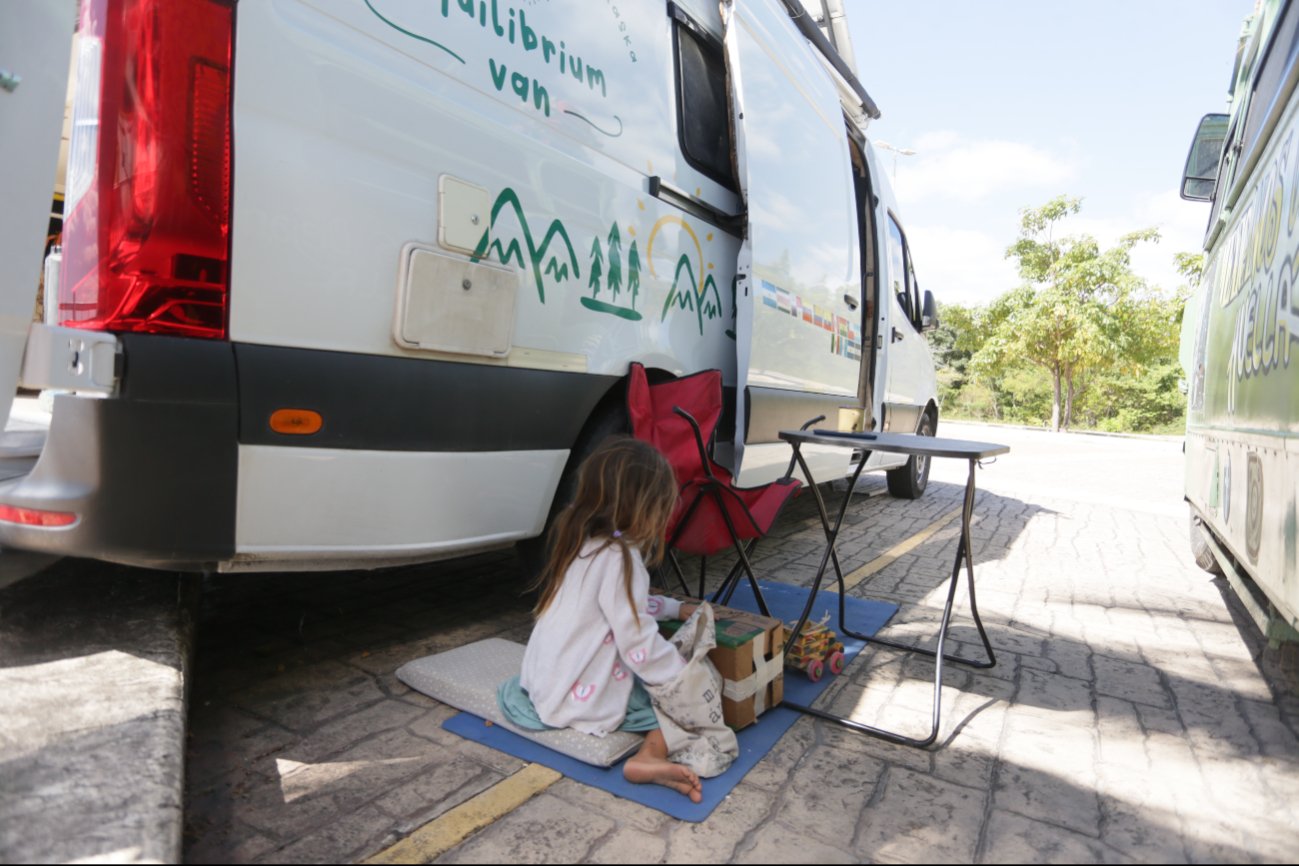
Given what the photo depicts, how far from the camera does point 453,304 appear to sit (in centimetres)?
237

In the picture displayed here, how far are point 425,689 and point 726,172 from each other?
2663 mm

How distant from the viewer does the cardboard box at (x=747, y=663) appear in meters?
2.33

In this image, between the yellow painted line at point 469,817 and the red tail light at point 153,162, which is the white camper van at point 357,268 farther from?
the yellow painted line at point 469,817

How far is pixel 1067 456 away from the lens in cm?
1423

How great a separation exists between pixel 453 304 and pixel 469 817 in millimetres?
1374

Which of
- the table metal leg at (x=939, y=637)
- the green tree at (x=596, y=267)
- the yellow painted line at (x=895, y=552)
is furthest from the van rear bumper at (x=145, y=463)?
the yellow painted line at (x=895, y=552)

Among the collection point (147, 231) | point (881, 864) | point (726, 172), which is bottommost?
point (881, 864)

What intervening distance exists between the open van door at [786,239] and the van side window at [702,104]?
0.47 ft

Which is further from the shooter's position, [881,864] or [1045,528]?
[1045,528]

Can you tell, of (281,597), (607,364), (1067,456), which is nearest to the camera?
(607,364)

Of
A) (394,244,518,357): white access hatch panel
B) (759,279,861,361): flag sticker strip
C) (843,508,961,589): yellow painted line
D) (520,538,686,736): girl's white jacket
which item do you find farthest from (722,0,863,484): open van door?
(520,538,686,736): girl's white jacket

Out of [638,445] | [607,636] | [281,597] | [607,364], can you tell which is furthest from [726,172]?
[281,597]

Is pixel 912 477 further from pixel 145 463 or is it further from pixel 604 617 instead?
pixel 145 463

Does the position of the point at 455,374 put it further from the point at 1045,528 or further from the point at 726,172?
the point at 1045,528
